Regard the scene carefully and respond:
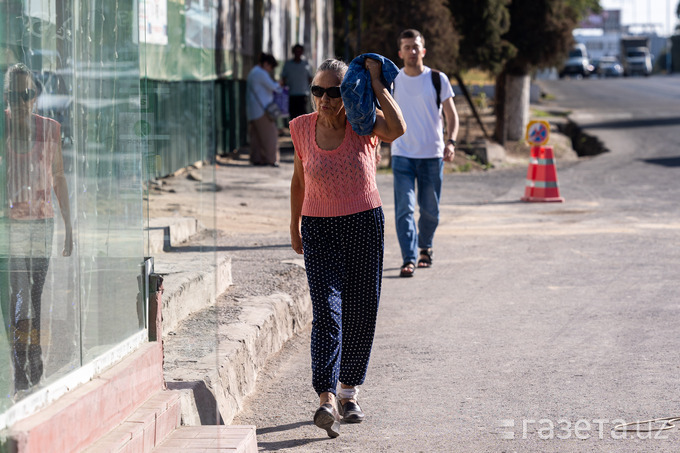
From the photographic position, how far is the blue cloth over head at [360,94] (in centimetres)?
438

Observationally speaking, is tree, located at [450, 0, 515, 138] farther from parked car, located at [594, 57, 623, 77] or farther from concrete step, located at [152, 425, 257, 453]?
parked car, located at [594, 57, 623, 77]

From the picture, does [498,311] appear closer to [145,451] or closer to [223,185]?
[145,451]

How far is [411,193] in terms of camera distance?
320 inches

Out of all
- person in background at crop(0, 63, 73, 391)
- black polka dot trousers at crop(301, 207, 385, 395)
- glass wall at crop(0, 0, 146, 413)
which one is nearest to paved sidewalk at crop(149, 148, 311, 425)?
black polka dot trousers at crop(301, 207, 385, 395)

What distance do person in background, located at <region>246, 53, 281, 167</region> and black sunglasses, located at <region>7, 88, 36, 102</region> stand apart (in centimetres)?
1322

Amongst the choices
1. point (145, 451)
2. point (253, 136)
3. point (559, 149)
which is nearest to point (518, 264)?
point (145, 451)

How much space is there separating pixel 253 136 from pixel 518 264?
28.5ft

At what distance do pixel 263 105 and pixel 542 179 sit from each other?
5.46 metres

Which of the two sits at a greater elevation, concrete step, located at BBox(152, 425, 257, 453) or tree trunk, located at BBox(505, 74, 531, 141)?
tree trunk, located at BBox(505, 74, 531, 141)

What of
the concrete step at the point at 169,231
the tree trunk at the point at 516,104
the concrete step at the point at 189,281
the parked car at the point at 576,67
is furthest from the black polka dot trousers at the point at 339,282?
the parked car at the point at 576,67

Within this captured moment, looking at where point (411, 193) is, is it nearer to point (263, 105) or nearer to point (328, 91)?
point (328, 91)

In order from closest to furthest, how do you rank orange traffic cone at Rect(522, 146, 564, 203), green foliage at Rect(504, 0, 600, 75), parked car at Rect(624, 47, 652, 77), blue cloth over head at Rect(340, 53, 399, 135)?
blue cloth over head at Rect(340, 53, 399, 135)
orange traffic cone at Rect(522, 146, 564, 203)
green foliage at Rect(504, 0, 600, 75)
parked car at Rect(624, 47, 652, 77)

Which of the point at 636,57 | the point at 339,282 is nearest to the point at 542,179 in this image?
the point at 339,282

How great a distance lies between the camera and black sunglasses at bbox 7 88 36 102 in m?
3.04
